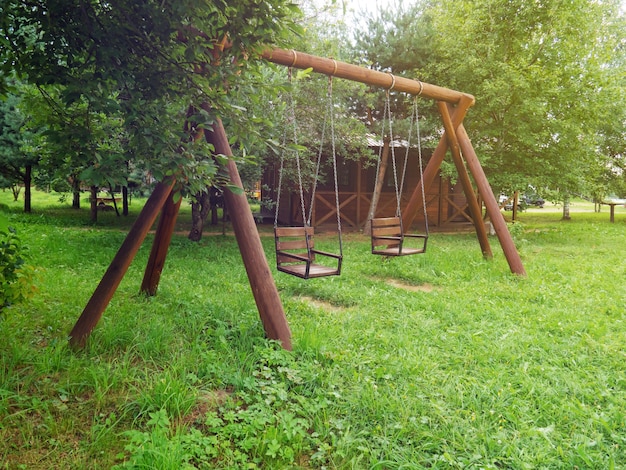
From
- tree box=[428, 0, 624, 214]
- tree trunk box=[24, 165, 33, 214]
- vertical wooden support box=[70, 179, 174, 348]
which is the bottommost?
vertical wooden support box=[70, 179, 174, 348]

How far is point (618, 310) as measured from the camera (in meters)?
4.91

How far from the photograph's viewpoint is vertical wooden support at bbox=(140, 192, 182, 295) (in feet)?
14.5

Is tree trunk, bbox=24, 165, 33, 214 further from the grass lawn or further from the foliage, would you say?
the grass lawn

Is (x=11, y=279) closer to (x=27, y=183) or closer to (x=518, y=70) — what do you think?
(x=518, y=70)

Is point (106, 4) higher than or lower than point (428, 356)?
higher

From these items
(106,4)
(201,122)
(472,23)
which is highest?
(472,23)

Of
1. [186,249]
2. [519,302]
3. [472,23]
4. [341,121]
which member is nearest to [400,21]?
[472,23]

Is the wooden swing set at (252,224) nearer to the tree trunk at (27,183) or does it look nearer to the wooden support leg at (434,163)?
the wooden support leg at (434,163)

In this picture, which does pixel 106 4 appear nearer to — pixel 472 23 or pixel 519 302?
pixel 519 302

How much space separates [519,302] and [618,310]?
994mm

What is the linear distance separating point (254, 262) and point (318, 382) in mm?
1085

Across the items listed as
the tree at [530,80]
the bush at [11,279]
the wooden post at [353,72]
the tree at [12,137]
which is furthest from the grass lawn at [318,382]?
the tree at [12,137]

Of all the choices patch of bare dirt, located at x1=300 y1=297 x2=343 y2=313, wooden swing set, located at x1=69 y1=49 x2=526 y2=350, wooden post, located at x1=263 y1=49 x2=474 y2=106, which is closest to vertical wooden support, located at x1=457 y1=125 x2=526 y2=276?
wooden swing set, located at x1=69 y1=49 x2=526 y2=350

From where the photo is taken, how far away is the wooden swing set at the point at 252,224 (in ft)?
11.5
